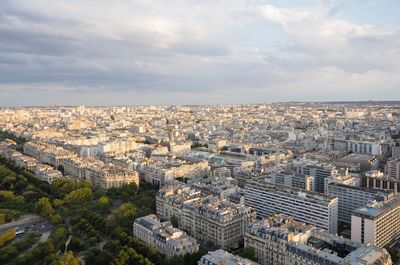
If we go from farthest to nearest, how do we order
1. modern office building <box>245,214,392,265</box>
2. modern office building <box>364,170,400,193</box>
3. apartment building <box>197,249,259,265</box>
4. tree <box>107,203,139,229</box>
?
modern office building <box>364,170,400,193</box> < tree <box>107,203,139,229</box> < apartment building <box>197,249,259,265</box> < modern office building <box>245,214,392,265</box>

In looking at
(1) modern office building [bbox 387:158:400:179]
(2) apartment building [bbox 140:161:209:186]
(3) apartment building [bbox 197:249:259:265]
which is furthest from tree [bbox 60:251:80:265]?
(1) modern office building [bbox 387:158:400:179]

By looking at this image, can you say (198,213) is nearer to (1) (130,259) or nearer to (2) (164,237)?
(2) (164,237)

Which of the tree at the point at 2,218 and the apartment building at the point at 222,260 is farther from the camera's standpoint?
the tree at the point at 2,218

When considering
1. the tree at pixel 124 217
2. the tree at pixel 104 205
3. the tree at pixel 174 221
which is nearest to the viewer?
the tree at pixel 174 221

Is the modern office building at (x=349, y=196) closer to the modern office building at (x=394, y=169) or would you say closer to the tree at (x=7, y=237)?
the modern office building at (x=394, y=169)

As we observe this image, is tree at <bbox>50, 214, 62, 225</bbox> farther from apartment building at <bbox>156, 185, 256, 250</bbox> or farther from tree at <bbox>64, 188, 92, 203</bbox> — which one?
apartment building at <bbox>156, 185, 256, 250</bbox>

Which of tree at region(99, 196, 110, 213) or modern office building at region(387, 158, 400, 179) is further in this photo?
modern office building at region(387, 158, 400, 179)

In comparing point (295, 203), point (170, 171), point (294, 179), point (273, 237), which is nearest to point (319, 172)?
point (294, 179)

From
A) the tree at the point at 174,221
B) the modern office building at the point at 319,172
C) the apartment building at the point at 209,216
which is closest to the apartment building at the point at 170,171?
the apartment building at the point at 209,216
